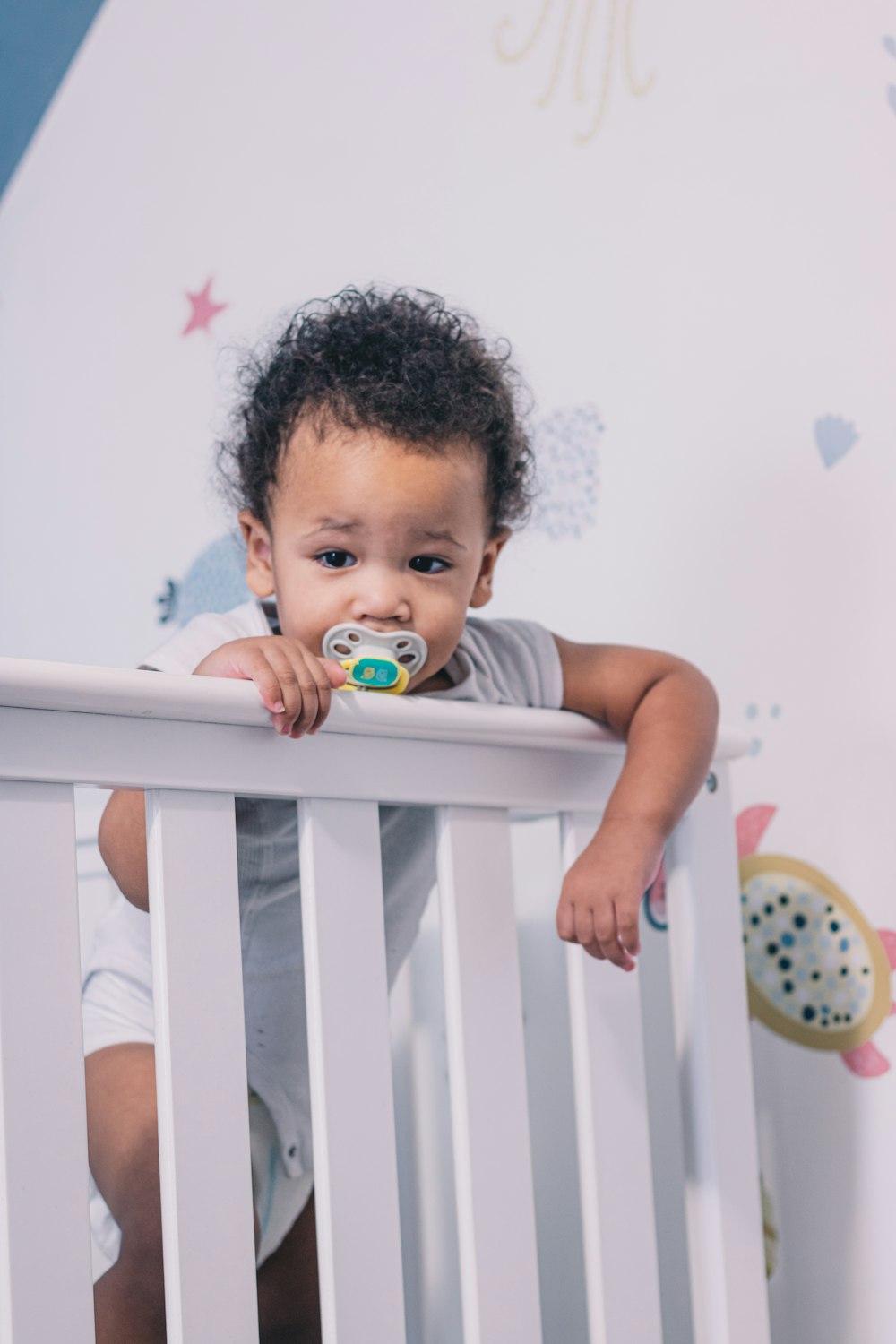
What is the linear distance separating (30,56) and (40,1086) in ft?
5.03

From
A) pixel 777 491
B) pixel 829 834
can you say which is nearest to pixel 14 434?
pixel 777 491

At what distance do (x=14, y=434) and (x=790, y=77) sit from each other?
1119 millimetres

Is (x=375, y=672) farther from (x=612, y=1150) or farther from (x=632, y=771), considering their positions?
(x=612, y=1150)

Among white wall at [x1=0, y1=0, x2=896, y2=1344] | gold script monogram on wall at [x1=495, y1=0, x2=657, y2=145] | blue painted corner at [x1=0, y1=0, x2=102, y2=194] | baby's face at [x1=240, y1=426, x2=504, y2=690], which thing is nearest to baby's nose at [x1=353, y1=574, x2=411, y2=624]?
baby's face at [x1=240, y1=426, x2=504, y2=690]

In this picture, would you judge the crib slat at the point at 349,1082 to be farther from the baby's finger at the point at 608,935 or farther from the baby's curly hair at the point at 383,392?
the baby's curly hair at the point at 383,392

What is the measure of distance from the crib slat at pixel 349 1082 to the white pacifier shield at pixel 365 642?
0.14 m

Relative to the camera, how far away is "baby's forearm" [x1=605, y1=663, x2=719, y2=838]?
0.86 m

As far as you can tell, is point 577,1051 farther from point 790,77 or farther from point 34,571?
point 34,571

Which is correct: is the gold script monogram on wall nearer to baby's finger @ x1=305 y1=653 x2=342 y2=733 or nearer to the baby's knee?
baby's finger @ x1=305 y1=653 x2=342 y2=733

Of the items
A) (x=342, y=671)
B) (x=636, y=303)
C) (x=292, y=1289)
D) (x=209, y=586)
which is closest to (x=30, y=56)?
(x=209, y=586)

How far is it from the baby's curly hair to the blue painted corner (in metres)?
0.91

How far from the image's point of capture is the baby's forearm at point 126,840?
74cm

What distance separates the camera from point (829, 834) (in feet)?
3.79

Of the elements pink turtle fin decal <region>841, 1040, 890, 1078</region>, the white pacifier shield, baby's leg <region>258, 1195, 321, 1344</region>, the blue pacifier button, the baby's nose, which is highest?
the baby's nose
